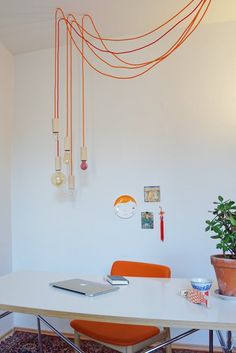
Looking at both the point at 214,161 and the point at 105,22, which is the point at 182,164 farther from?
the point at 105,22

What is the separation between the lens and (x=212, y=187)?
2518 mm

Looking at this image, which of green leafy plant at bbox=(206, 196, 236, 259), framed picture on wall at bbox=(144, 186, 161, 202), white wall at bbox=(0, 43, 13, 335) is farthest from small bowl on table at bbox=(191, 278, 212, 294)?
white wall at bbox=(0, 43, 13, 335)

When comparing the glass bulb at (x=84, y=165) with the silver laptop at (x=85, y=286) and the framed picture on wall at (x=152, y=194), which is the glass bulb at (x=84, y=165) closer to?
the framed picture on wall at (x=152, y=194)

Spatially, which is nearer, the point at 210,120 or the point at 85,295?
the point at 85,295

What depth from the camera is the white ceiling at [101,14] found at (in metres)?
2.38

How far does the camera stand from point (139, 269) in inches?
83.2

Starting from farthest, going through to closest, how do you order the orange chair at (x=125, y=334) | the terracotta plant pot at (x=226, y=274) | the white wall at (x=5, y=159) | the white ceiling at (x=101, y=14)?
the white wall at (x=5, y=159), the white ceiling at (x=101, y=14), the orange chair at (x=125, y=334), the terracotta plant pot at (x=226, y=274)

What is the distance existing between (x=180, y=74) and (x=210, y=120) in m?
0.45

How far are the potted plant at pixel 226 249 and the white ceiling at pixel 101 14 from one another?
1.66 meters

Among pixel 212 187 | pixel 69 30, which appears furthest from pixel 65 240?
pixel 69 30

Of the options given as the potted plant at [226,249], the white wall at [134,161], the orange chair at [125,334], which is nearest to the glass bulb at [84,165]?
the white wall at [134,161]

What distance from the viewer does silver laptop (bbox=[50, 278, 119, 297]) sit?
4.86 ft

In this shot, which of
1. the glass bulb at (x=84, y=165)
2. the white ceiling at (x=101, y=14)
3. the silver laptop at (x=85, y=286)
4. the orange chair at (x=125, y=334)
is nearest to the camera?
the silver laptop at (x=85, y=286)

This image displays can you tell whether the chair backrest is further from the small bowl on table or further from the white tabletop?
the small bowl on table
